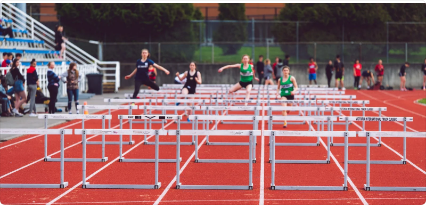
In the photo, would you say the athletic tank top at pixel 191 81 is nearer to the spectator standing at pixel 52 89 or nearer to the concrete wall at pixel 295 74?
the spectator standing at pixel 52 89

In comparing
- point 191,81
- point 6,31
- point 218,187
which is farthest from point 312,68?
point 218,187

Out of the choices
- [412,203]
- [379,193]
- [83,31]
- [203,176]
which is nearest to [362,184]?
[379,193]

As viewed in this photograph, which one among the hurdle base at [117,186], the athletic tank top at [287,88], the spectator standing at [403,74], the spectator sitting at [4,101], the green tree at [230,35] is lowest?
the hurdle base at [117,186]

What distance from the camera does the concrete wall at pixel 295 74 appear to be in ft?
127

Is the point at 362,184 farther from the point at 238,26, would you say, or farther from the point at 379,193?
the point at 238,26

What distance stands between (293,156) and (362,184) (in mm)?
2853

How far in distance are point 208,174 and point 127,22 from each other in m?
32.1

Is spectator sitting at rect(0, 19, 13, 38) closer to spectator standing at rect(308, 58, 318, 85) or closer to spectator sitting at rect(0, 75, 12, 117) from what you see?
spectator sitting at rect(0, 75, 12, 117)

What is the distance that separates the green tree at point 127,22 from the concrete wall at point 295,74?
8.61 feet

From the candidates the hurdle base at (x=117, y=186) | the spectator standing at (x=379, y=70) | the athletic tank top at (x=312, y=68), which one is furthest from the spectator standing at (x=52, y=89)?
the spectator standing at (x=379, y=70)

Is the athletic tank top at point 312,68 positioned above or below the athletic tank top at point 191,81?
above

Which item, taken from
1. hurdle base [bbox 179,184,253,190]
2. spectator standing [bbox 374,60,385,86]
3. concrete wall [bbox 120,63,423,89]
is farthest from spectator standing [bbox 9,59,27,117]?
spectator standing [bbox 374,60,385,86]

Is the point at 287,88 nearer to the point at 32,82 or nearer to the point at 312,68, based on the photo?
the point at 32,82

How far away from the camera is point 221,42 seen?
3903cm
